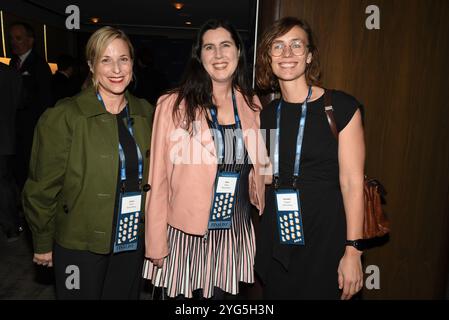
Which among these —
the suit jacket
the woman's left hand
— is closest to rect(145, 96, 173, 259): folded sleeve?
the woman's left hand

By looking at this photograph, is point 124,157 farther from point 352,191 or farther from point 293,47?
point 352,191

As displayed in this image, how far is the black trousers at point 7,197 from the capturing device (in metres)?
3.54

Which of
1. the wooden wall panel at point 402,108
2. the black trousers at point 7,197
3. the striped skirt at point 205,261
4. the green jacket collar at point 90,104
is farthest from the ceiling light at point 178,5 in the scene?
the striped skirt at point 205,261

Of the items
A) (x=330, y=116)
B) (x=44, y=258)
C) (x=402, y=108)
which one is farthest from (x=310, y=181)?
(x=44, y=258)

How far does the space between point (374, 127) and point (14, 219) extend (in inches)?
136

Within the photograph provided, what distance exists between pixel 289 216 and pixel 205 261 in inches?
19.7

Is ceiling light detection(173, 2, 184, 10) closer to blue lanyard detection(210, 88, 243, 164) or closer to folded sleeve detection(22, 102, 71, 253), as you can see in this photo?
blue lanyard detection(210, 88, 243, 164)

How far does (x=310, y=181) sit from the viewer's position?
1697 mm

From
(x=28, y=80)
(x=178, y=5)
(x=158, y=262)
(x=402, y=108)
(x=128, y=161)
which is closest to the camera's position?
(x=128, y=161)

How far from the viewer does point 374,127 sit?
7.49ft

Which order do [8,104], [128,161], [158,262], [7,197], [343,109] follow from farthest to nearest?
1. [7,197]
2. [8,104]
3. [158,262]
4. [128,161]
5. [343,109]

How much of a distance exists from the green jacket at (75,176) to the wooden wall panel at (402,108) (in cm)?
119
